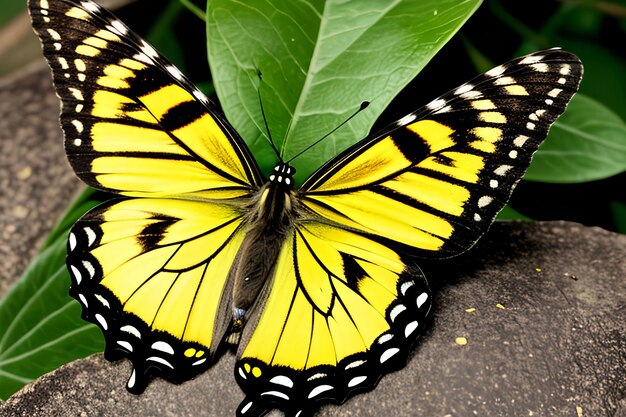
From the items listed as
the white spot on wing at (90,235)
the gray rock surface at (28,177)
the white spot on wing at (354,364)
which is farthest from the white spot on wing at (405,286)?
the gray rock surface at (28,177)

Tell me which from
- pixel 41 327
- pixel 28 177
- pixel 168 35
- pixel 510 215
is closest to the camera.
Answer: pixel 41 327

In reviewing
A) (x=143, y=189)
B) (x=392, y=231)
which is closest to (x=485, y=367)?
(x=392, y=231)

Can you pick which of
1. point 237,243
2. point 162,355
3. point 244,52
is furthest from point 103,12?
point 162,355

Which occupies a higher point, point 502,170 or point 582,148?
point 502,170

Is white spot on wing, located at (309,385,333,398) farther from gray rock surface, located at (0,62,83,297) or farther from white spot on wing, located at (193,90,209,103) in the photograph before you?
gray rock surface, located at (0,62,83,297)

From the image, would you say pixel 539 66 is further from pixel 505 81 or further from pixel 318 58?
pixel 318 58

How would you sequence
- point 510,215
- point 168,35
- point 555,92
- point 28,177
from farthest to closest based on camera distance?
1. point 168,35
2. point 28,177
3. point 510,215
4. point 555,92
